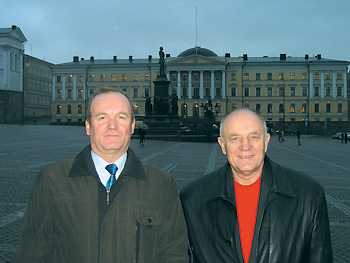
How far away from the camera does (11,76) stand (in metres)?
66.4

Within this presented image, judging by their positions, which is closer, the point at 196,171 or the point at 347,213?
the point at 347,213

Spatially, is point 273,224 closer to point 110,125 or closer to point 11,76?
point 110,125

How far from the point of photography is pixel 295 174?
8.46 feet

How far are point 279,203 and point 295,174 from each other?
10.6 inches

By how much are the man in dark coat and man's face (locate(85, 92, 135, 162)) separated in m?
0.01

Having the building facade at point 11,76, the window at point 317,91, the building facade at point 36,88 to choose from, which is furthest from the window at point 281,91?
the building facade at point 36,88

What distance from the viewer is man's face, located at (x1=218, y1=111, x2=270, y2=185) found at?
257 cm

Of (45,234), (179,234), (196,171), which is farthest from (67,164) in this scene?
(196,171)

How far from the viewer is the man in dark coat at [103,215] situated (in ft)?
7.16

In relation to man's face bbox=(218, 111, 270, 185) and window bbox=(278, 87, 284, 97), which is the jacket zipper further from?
window bbox=(278, 87, 284, 97)

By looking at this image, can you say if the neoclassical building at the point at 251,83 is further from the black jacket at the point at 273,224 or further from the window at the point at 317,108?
the black jacket at the point at 273,224

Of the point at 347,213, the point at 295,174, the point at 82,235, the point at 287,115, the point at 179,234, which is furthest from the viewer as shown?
the point at 287,115

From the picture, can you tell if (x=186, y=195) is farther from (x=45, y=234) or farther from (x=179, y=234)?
(x=45, y=234)

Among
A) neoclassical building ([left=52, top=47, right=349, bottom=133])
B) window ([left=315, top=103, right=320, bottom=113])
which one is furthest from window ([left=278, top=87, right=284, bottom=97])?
window ([left=315, top=103, right=320, bottom=113])
